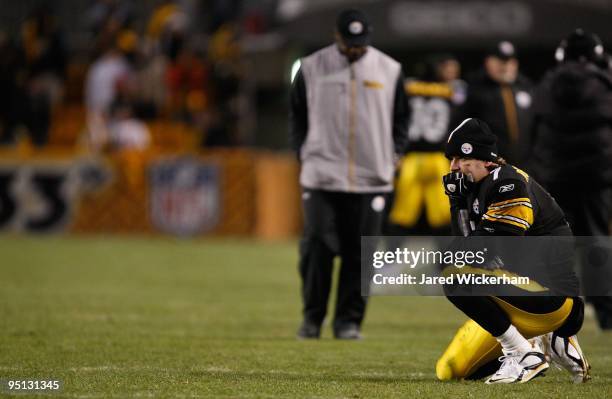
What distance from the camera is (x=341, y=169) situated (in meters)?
8.57

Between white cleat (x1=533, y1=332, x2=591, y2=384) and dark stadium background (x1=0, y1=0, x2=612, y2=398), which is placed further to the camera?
dark stadium background (x1=0, y1=0, x2=612, y2=398)

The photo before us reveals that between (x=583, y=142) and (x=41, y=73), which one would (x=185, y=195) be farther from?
(x=583, y=142)

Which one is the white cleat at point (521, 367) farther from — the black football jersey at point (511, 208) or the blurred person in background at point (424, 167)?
the blurred person in background at point (424, 167)

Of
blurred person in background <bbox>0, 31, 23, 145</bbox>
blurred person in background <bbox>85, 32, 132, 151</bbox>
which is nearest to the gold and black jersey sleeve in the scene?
blurred person in background <bbox>85, 32, 132, 151</bbox>

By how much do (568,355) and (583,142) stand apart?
2975 millimetres

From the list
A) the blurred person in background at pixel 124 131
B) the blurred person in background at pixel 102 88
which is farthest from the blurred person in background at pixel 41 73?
the blurred person in background at pixel 124 131

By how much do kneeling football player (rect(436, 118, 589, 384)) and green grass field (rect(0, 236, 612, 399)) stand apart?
13cm

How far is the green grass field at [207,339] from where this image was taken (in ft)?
20.6

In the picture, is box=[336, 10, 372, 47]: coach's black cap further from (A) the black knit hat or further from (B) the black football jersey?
(B) the black football jersey

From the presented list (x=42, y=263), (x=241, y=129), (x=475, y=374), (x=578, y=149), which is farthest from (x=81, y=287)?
(x=241, y=129)

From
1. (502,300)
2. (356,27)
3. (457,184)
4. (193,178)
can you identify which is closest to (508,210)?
(457,184)

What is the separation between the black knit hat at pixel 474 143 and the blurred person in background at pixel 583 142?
9.50ft

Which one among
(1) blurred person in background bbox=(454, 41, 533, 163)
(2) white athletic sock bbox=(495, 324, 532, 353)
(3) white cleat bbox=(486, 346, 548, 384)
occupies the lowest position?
(3) white cleat bbox=(486, 346, 548, 384)

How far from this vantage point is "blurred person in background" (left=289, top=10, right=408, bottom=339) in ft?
28.2
